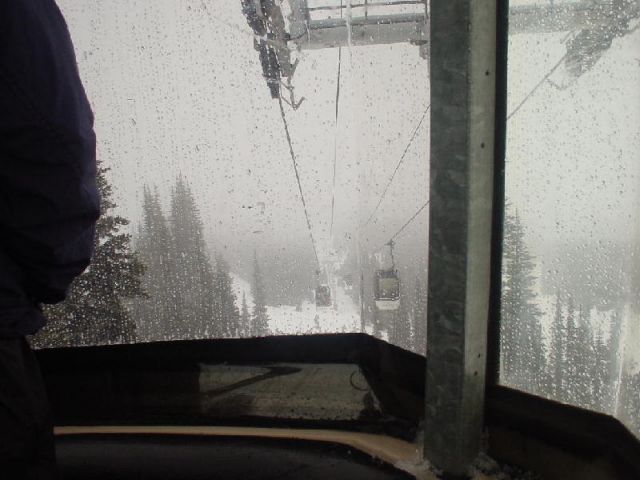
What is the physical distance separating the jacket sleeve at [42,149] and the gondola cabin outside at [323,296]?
79.7ft

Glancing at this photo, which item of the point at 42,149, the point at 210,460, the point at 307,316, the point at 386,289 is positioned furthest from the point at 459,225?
the point at 307,316

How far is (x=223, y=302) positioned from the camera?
137 feet

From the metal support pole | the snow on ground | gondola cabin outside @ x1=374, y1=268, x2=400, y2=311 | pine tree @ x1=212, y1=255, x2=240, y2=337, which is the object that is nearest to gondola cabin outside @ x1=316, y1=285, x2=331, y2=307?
gondola cabin outside @ x1=374, y1=268, x2=400, y2=311

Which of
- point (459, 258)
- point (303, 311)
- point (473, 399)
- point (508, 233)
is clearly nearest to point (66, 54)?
point (459, 258)

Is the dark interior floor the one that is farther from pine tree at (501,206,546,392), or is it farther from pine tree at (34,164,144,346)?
pine tree at (34,164,144,346)

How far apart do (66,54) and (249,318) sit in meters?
51.3

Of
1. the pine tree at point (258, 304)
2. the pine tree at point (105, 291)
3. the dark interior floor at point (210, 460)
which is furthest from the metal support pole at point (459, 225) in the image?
the pine tree at point (258, 304)

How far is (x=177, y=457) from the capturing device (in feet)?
6.40

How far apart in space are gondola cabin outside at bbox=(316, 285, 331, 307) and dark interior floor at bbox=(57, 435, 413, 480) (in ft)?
76.5

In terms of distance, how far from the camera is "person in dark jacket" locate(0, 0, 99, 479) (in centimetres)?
101

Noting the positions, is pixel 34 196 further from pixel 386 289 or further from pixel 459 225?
pixel 386 289

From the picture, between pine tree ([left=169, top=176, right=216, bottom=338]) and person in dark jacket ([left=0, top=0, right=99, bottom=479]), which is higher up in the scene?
person in dark jacket ([left=0, top=0, right=99, bottom=479])

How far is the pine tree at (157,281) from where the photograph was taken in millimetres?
28170

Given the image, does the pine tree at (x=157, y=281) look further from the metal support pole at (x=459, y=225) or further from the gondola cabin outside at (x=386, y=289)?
the metal support pole at (x=459, y=225)
